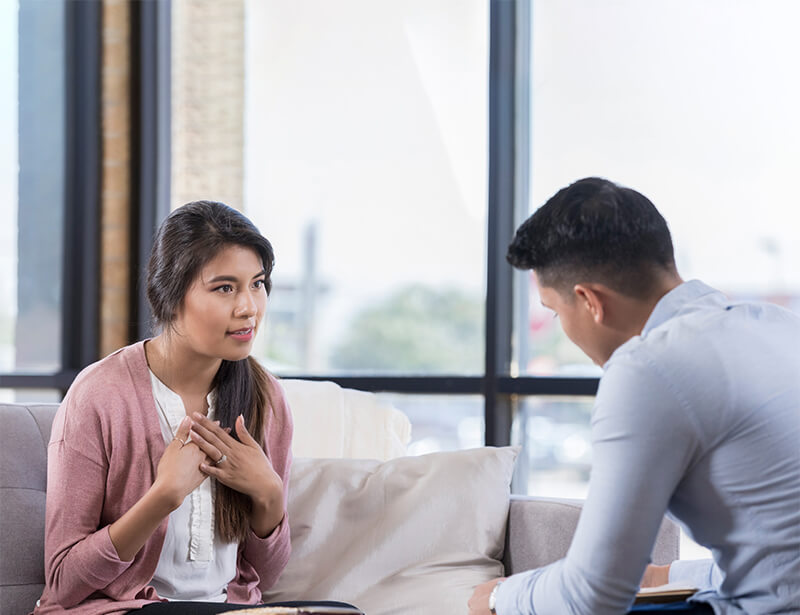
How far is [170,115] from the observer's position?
143 inches

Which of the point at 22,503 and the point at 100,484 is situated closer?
the point at 100,484

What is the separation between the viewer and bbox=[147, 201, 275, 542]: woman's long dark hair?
1801 mm

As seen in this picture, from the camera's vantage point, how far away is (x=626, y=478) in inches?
46.6

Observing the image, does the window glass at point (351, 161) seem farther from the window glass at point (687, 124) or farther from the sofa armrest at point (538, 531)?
the sofa armrest at point (538, 531)

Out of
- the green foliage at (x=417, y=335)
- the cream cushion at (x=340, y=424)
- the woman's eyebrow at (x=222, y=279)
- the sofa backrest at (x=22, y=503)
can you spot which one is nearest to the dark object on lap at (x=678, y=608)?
the woman's eyebrow at (x=222, y=279)

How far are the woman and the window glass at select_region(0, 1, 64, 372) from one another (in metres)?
1.90

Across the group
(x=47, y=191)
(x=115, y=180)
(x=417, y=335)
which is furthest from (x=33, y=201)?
(x=417, y=335)

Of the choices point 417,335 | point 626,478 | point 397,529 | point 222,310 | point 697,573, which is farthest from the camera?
point 417,335

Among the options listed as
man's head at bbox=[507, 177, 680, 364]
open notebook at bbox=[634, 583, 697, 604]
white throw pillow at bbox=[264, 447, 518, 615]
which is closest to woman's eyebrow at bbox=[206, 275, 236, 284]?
white throw pillow at bbox=[264, 447, 518, 615]

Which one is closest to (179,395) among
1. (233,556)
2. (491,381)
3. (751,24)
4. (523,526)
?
(233,556)

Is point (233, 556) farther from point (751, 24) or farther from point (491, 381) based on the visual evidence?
point (751, 24)

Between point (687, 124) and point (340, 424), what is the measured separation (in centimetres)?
157

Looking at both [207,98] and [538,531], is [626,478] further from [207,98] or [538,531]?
Result: [207,98]

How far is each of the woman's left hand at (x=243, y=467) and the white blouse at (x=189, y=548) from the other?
0.24 ft
